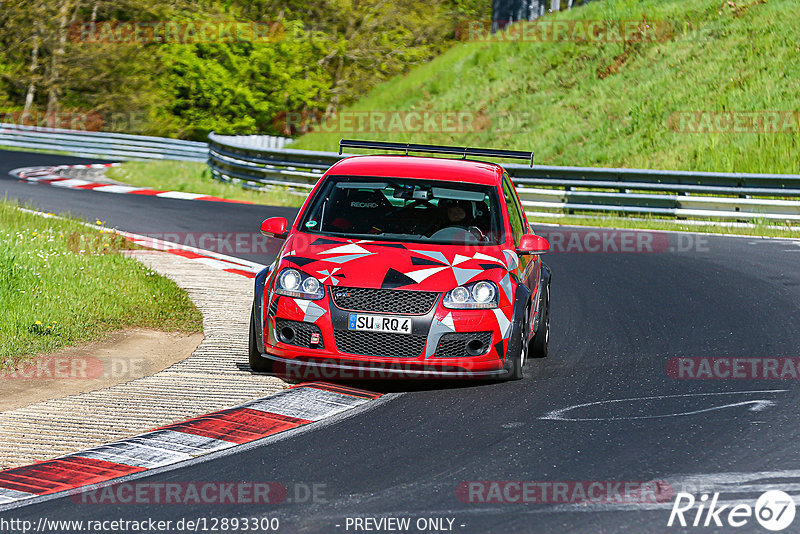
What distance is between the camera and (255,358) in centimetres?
792

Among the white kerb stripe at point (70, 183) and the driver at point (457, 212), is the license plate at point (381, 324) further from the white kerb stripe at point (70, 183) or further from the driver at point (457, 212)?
the white kerb stripe at point (70, 183)

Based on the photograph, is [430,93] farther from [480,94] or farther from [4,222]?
[4,222]

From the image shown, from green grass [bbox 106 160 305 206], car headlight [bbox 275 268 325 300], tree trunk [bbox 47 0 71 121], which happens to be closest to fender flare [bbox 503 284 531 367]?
car headlight [bbox 275 268 325 300]

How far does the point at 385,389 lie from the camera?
7.65 meters

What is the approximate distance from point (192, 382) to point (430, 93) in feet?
102

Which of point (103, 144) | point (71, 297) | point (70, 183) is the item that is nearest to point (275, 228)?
point (71, 297)

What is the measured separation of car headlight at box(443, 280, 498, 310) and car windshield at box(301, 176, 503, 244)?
730mm

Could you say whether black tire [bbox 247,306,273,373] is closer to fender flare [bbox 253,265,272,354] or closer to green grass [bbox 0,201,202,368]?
fender flare [bbox 253,265,272,354]

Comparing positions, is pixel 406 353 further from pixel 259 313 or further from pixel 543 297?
pixel 543 297

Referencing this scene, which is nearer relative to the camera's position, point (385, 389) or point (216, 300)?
point (385, 389)

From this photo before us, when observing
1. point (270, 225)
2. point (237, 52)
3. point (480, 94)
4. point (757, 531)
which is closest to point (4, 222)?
point (270, 225)

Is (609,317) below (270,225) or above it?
below

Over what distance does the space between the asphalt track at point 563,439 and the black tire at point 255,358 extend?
2.47 feet

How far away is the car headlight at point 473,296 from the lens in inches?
294
